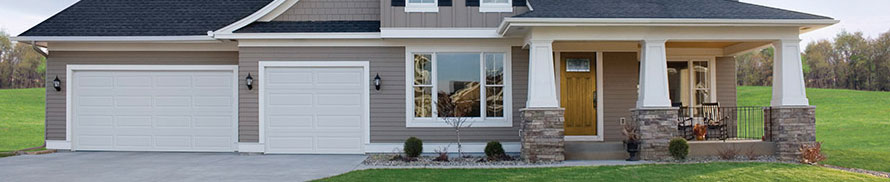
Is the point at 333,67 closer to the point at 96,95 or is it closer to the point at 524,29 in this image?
the point at 524,29

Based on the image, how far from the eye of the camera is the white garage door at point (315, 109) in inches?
441

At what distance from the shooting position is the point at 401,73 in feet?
36.5

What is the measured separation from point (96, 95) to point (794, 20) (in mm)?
12798

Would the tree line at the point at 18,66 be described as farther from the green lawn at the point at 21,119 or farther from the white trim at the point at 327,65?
the white trim at the point at 327,65

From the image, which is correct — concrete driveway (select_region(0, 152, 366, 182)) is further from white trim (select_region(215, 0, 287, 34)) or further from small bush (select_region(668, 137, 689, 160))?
small bush (select_region(668, 137, 689, 160))

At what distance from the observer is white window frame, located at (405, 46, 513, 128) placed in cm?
1106

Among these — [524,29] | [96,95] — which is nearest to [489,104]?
[524,29]

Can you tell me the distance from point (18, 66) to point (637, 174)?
147ft

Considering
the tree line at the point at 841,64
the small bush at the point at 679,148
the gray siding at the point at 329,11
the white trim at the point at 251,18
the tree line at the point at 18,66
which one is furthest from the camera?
the tree line at the point at 18,66

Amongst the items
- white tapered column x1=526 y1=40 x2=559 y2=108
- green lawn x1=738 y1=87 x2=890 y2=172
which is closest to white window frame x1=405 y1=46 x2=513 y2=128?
white tapered column x1=526 y1=40 x2=559 y2=108

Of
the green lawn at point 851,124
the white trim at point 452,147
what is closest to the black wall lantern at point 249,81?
the white trim at point 452,147

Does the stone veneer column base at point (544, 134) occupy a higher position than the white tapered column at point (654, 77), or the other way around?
the white tapered column at point (654, 77)

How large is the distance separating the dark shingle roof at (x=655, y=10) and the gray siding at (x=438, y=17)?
106cm

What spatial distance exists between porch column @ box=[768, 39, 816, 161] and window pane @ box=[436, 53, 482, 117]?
5045mm
